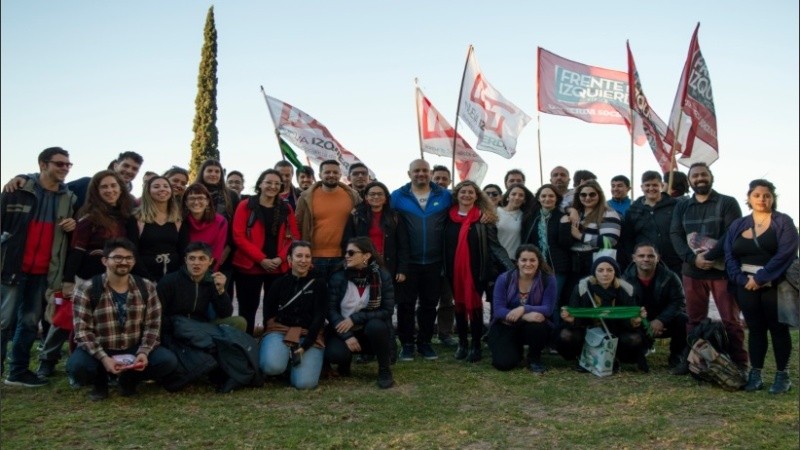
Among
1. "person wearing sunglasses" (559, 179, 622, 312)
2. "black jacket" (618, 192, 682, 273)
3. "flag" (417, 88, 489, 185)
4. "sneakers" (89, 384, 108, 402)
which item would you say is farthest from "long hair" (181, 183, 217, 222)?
"flag" (417, 88, 489, 185)

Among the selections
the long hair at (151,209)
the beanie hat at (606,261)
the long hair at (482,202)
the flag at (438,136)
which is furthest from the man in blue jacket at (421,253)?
the flag at (438,136)

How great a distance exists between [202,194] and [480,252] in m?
2.92

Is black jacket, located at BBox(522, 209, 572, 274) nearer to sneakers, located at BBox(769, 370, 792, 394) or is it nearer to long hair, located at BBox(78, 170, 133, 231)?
sneakers, located at BBox(769, 370, 792, 394)

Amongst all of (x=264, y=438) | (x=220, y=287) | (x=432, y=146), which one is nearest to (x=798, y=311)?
(x=264, y=438)

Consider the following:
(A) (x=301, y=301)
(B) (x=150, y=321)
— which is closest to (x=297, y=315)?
(A) (x=301, y=301)

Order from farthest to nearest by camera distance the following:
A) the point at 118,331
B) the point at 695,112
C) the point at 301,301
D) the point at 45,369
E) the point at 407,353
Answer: the point at 695,112
the point at 407,353
the point at 301,301
the point at 45,369
the point at 118,331

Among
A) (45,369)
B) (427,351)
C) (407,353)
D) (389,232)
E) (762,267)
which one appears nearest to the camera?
(762,267)

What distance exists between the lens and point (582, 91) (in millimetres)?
11055

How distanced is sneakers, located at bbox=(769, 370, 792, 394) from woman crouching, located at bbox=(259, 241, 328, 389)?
385cm

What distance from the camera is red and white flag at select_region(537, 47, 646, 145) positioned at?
10969 millimetres

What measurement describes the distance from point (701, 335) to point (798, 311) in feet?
2.85

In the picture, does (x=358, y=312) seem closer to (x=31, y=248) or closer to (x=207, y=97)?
(x=31, y=248)

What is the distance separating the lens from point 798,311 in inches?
222

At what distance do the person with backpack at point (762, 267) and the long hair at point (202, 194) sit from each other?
15.5 feet
